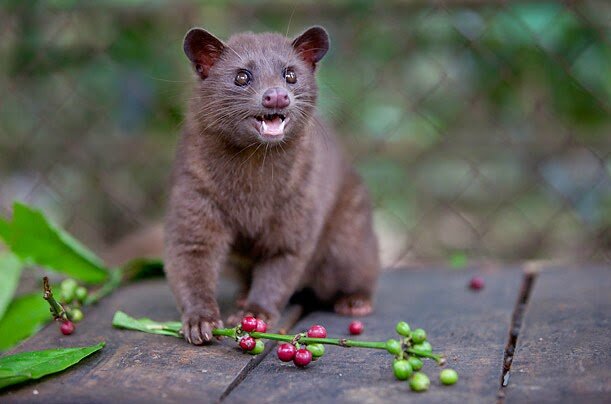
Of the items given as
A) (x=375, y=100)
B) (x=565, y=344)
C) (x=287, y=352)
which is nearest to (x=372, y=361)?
(x=287, y=352)

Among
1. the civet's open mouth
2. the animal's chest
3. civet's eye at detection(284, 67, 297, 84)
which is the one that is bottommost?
the animal's chest

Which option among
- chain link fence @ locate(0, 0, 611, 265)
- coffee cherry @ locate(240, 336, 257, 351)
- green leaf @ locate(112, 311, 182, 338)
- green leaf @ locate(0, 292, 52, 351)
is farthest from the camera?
chain link fence @ locate(0, 0, 611, 265)

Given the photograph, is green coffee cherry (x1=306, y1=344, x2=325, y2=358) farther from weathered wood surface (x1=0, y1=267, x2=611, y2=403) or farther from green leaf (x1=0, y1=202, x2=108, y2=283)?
green leaf (x1=0, y1=202, x2=108, y2=283)

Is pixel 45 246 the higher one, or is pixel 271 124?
pixel 271 124

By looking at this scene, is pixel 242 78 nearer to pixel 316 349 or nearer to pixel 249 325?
pixel 249 325

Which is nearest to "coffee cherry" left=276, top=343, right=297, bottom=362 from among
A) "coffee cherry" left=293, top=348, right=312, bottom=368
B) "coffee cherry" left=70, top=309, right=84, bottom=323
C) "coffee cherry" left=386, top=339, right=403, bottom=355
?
"coffee cherry" left=293, top=348, right=312, bottom=368

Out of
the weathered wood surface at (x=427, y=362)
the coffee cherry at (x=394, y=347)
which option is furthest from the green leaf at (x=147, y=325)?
the coffee cherry at (x=394, y=347)
